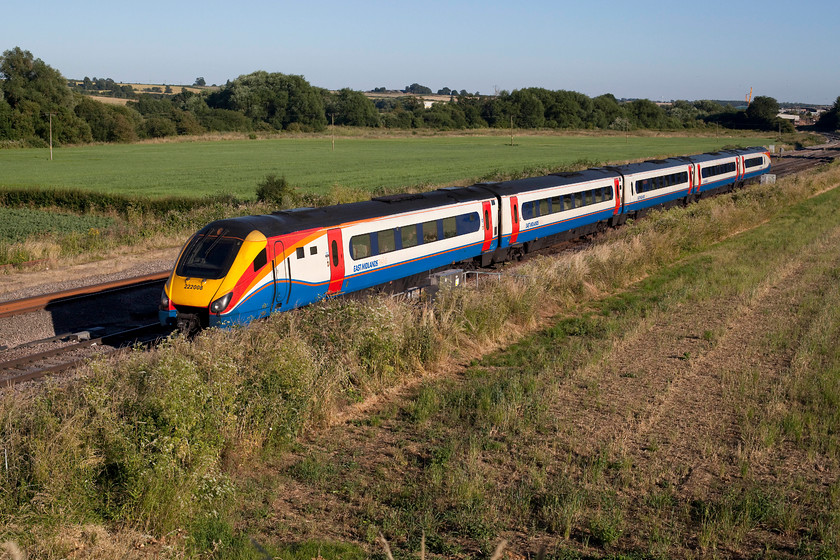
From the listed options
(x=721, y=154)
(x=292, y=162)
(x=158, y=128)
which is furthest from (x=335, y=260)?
(x=158, y=128)

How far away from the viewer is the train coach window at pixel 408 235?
18.5 meters

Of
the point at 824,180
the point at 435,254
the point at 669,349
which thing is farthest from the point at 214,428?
the point at 824,180

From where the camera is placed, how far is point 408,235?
18.7 m

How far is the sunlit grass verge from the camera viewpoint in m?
7.50

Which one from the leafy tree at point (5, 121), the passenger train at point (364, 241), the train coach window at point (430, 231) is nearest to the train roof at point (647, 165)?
the passenger train at point (364, 241)

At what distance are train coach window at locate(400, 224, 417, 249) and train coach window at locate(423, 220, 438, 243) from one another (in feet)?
1.45

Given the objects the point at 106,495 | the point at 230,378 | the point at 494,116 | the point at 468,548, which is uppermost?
the point at 494,116

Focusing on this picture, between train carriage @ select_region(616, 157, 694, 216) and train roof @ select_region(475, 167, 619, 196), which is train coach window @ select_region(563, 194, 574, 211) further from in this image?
train carriage @ select_region(616, 157, 694, 216)

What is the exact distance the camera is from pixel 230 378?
9.59 meters

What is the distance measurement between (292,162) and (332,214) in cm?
5220

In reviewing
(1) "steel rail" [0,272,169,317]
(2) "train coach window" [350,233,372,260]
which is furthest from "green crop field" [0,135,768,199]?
(2) "train coach window" [350,233,372,260]

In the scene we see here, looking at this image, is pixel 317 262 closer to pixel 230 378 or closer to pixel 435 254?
pixel 435 254

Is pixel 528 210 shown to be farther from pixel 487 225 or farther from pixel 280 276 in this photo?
pixel 280 276

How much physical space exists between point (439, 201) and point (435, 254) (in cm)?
155
